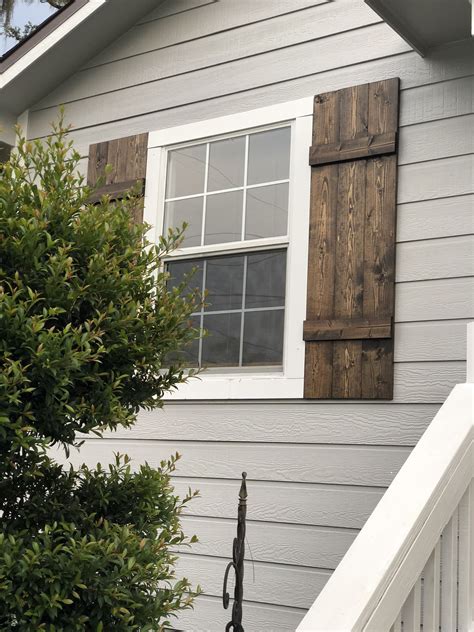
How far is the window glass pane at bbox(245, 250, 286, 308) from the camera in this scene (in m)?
4.18

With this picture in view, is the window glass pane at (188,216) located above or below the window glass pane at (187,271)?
above

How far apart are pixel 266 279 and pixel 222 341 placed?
409mm

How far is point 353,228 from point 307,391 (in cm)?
82

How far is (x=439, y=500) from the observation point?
6.61 ft

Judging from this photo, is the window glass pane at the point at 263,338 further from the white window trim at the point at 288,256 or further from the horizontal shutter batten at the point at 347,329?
the horizontal shutter batten at the point at 347,329

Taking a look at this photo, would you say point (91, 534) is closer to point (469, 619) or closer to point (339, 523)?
point (469, 619)

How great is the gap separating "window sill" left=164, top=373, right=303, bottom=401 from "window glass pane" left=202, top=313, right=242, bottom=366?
0.29ft

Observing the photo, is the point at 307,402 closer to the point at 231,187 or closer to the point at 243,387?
the point at 243,387

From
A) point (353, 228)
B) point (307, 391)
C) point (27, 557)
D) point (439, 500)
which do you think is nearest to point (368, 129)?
point (353, 228)

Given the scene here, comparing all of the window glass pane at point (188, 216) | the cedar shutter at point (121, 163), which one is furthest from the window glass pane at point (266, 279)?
the cedar shutter at point (121, 163)

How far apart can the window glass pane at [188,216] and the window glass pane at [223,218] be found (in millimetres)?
57

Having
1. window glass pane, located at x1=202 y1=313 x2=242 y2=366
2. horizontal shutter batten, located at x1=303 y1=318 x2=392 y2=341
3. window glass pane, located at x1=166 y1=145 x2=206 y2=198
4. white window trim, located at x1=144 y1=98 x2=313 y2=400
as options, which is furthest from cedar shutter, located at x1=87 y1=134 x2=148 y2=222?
horizontal shutter batten, located at x1=303 y1=318 x2=392 y2=341

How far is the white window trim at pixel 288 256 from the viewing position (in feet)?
13.1

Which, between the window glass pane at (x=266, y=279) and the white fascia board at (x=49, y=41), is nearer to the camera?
the window glass pane at (x=266, y=279)
